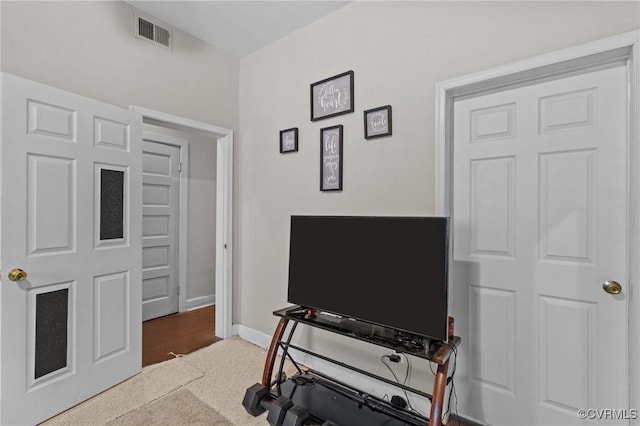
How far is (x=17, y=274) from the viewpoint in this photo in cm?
179

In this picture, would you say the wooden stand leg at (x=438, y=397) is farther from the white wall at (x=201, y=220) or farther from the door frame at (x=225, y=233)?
the white wall at (x=201, y=220)

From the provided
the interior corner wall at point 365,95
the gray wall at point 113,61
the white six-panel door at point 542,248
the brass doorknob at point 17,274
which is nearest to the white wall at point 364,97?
the interior corner wall at point 365,95

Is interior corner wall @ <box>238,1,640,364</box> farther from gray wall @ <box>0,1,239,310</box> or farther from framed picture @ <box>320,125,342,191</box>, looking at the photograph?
gray wall @ <box>0,1,239,310</box>

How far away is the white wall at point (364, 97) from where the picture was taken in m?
1.72

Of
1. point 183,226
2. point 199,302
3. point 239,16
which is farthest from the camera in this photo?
point 199,302

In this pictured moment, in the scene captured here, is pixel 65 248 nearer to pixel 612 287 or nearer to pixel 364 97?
pixel 364 97

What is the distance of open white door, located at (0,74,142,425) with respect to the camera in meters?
1.79

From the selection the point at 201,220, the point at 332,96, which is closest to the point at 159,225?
the point at 201,220

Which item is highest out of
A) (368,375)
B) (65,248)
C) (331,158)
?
(331,158)

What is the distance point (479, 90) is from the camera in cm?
193

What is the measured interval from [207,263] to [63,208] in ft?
8.33

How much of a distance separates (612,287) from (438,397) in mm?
1032

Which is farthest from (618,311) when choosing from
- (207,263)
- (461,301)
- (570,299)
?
(207,263)

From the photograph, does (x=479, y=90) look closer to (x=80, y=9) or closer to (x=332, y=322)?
(x=332, y=322)
